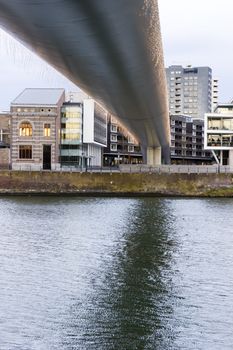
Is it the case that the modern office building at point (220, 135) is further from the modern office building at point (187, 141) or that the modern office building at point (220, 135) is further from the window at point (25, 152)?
the modern office building at point (187, 141)

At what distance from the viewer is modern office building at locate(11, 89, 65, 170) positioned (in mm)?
72875

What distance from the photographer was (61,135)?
77.7m

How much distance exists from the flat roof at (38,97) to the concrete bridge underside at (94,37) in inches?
2355

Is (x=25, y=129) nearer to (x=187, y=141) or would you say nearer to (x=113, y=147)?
(x=113, y=147)

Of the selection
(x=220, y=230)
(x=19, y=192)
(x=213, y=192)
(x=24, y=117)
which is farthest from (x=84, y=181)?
(x=220, y=230)

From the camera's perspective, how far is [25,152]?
7394 cm

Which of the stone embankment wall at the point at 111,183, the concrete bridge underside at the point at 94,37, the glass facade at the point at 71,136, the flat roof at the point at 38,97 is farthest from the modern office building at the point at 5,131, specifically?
the concrete bridge underside at the point at 94,37

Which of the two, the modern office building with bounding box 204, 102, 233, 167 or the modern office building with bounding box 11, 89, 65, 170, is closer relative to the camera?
the modern office building with bounding box 11, 89, 65, 170

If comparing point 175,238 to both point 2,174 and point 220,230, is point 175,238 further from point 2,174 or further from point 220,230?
point 2,174

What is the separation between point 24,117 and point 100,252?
55.5 meters

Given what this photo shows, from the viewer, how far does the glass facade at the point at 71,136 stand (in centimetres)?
7794

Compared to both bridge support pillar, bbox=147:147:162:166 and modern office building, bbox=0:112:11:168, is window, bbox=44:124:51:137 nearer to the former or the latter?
modern office building, bbox=0:112:11:168

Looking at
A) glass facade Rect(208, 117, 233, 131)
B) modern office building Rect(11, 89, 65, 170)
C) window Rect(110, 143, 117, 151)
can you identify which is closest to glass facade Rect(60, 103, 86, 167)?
modern office building Rect(11, 89, 65, 170)

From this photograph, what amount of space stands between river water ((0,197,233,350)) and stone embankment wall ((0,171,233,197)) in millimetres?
30906
